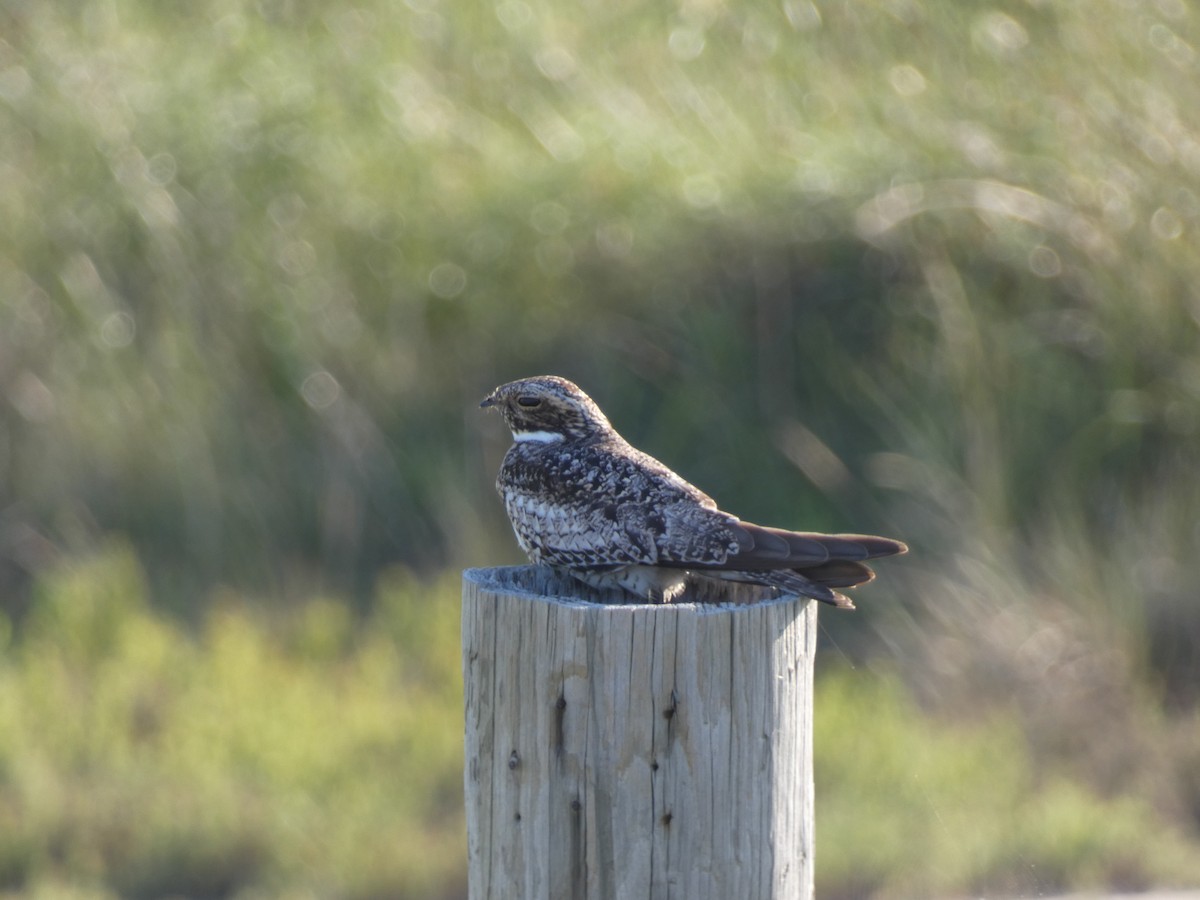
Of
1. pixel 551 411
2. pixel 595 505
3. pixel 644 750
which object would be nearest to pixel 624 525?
pixel 595 505

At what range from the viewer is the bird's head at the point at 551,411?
338 cm

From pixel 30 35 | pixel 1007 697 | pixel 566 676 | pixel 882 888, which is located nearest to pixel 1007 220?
pixel 1007 697

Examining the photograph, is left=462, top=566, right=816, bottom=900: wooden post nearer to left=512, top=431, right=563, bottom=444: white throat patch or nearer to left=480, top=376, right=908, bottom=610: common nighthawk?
left=480, top=376, right=908, bottom=610: common nighthawk

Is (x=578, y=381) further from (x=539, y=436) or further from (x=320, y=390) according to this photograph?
(x=539, y=436)

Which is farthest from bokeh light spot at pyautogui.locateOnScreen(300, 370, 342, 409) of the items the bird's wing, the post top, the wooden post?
the wooden post

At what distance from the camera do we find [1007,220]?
670 cm

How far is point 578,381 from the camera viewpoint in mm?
7074

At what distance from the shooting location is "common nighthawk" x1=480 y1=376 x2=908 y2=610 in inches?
→ 101

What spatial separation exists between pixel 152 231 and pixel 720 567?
536 cm

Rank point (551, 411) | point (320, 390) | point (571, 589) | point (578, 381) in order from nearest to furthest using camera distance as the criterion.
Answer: point (571, 589) → point (551, 411) → point (320, 390) → point (578, 381)

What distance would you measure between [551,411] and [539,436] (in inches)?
3.2

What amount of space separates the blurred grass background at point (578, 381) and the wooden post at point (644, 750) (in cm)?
257

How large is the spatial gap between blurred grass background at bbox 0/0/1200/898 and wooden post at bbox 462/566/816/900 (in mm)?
2569

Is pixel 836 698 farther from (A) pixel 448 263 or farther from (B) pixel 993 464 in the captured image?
(A) pixel 448 263
